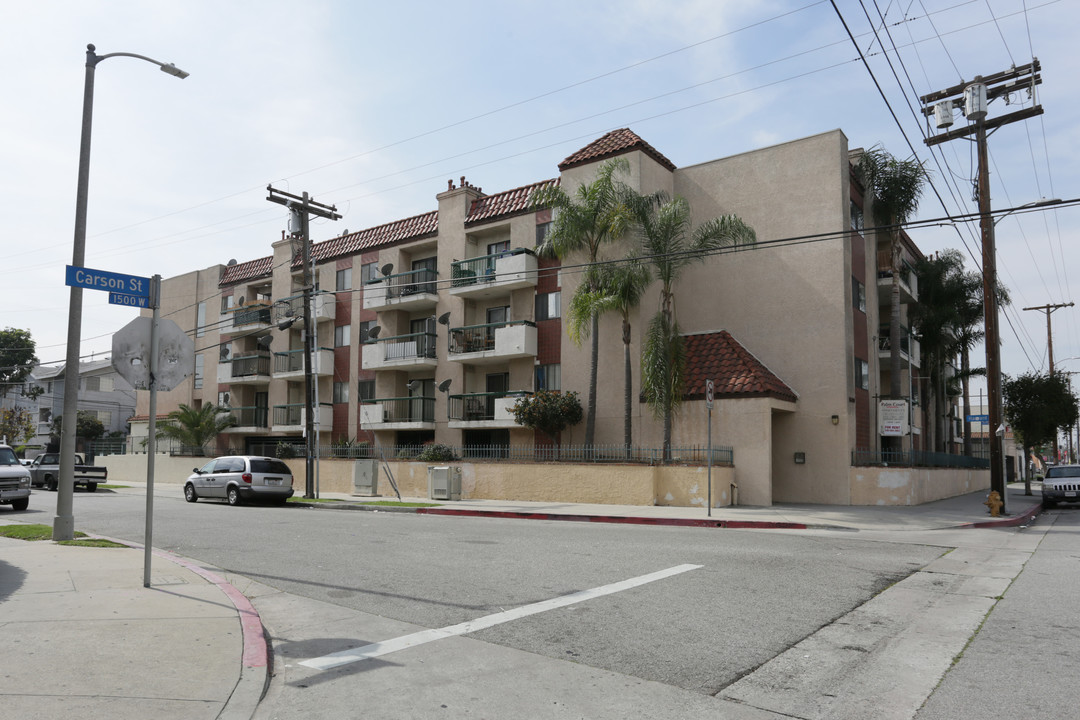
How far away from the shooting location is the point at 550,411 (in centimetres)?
2648

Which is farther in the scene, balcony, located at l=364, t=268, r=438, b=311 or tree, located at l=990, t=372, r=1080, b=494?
tree, located at l=990, t=372, r=1080, b=494

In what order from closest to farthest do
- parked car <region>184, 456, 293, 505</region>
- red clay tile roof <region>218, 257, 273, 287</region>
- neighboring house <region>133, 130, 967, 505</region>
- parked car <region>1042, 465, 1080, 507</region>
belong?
parked car <region>184, 456, 293, 505</region> < neighboring house <region>133, 130, 967, 505</region> < parked car <region>1042, 465, 1080, 507</region> < red clay tile roof <region>218, 257, 273, 287</region>

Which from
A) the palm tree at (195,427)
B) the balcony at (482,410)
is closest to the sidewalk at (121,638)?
the balcony at (482,410)

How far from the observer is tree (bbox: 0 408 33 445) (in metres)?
53.7

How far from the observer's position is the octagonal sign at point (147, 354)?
7883 mm

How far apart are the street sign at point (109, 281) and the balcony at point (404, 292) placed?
76.6ft

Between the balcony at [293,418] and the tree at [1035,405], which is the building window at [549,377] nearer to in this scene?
the balcony at [293,418]

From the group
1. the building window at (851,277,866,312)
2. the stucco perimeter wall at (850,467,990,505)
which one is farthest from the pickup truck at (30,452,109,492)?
the building window at (851,277,866,312)

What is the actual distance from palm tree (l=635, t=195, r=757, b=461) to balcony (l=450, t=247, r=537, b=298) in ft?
18.0

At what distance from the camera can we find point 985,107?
859 inches

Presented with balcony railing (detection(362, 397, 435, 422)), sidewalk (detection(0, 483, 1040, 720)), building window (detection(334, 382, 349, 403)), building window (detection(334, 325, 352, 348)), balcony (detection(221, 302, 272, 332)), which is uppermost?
balcony (detection(221, 302, 272, 332))

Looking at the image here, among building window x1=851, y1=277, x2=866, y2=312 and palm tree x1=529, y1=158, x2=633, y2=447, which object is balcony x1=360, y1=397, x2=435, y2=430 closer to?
palm tree x1=529, y1=158, x2=633, y2=447

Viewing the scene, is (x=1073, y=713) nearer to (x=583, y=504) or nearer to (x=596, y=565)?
(x=596, y=565)

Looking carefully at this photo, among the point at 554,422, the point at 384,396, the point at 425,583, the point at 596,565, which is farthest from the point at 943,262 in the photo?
the point at 425,583
